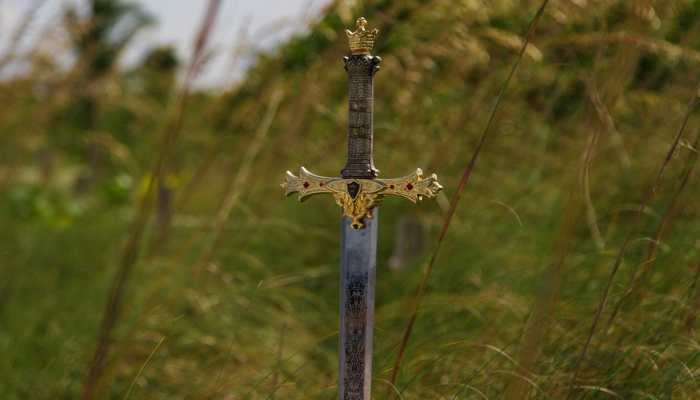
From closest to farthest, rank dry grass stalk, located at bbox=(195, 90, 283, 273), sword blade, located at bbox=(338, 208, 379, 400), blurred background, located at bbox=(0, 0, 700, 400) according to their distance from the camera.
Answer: sword blade, located at bbox=(338, 208, 379, 400), blurred background, located at bbox=(0, 0, 700, 400), dry grass stalk, located at bbox=(195, 90, 283, 273)

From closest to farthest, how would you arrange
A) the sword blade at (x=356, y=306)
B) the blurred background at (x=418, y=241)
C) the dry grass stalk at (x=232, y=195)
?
the sword blade at (x=356, y=306) < the blurred background at (x=418, y=241) < the dry grass stalk at (x=232, y=195)

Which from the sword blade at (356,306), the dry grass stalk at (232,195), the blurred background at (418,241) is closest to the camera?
the sword blade at (356,306)

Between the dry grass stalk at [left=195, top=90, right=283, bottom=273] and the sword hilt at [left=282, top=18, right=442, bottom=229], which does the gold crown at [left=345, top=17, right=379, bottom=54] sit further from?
the dry grass stalk at [left=195, top=90, right=283, bottom=273]

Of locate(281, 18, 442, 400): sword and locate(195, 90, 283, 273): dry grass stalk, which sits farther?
locate(195, 90, 283, 273): dry grass stalk

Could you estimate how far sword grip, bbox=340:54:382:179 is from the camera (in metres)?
0.94

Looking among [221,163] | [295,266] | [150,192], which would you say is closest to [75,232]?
[221,163]

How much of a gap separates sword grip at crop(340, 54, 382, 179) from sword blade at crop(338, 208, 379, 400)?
7 cm

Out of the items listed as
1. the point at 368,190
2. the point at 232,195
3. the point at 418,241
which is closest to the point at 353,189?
the point at 368,190

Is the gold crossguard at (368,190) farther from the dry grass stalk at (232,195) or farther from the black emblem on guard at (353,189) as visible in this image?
the dry grass stalk at (232,195)

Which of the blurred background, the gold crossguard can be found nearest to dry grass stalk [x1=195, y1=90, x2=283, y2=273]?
the blurred background

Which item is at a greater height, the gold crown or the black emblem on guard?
the gold crown

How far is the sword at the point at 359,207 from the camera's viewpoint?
93cm

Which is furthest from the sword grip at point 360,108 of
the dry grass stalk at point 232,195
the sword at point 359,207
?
the dry grass stalk at point 232,195

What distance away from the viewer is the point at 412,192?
38.2 inches
